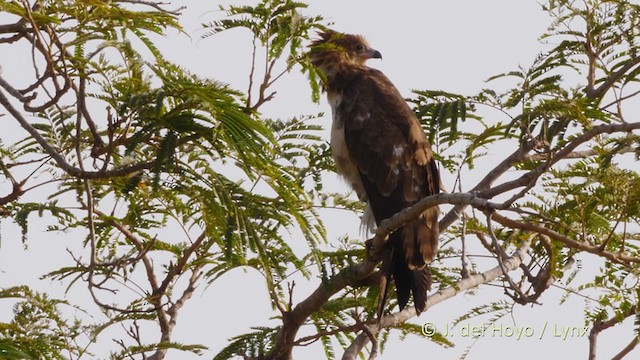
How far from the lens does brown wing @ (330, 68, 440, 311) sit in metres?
6.09

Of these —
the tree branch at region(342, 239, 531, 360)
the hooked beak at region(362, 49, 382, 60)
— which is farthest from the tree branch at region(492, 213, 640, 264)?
the hooked beak at region(362, 49, 382, 60)

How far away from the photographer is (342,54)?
7.21 meters

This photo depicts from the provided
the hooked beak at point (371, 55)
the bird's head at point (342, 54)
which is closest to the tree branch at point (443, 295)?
the bird's head at point (342, 54)

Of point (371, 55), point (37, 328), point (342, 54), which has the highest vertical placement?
point (371, 55)

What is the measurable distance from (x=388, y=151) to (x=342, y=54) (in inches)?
47.7

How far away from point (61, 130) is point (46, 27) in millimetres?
1262

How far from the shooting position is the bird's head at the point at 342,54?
7.09 meters

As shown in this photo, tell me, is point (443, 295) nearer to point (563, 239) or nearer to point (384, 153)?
point (384, 153)

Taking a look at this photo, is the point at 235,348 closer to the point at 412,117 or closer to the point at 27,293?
the point at 27,293

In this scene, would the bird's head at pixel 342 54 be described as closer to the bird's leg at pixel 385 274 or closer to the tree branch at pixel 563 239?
the bird's leg at pixel 385 274

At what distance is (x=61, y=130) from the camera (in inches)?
208

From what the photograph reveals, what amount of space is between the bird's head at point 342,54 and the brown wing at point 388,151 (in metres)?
0.42

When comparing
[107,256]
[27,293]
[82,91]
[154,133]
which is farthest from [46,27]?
[107,256]

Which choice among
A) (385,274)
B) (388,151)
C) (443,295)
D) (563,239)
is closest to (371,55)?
(388,151)
